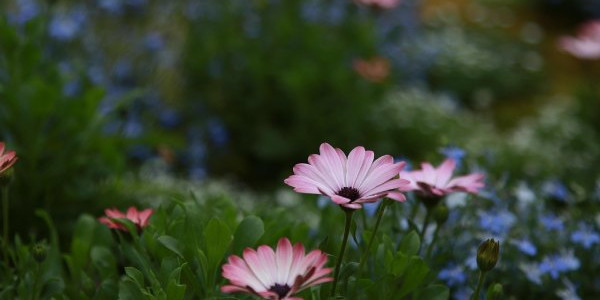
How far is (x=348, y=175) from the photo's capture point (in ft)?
4.20

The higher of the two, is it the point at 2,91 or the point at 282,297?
the point at 2,91

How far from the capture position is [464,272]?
1.73 metres

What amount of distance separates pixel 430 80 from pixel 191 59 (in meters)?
2.03

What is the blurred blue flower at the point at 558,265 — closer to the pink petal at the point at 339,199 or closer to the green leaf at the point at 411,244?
the green leaf at the point at 411,244

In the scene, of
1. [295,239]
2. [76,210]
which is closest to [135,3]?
[76,210]

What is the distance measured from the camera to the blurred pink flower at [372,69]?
11.6 feet

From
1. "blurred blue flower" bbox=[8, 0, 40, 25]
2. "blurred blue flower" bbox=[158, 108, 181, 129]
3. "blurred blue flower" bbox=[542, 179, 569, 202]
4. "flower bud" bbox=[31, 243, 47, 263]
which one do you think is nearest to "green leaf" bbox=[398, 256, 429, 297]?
"flower bud" bbox=[31, 243, 47, 263]

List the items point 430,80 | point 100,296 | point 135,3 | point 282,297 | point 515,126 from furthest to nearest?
point 430,80 < point 515,126 < point 135,3 < point 100,296 < point 282,297

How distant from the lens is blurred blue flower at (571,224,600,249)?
6.05 ft

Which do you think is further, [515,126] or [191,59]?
[515,126]

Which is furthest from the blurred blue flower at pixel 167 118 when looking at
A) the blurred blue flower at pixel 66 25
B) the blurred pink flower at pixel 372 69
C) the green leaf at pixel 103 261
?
the green leaf at pixel 103 261

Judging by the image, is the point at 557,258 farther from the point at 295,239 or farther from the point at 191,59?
the point at 191,59

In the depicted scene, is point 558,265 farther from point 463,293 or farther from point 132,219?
point 132,219

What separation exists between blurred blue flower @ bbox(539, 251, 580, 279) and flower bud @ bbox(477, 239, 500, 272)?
0.51 m
